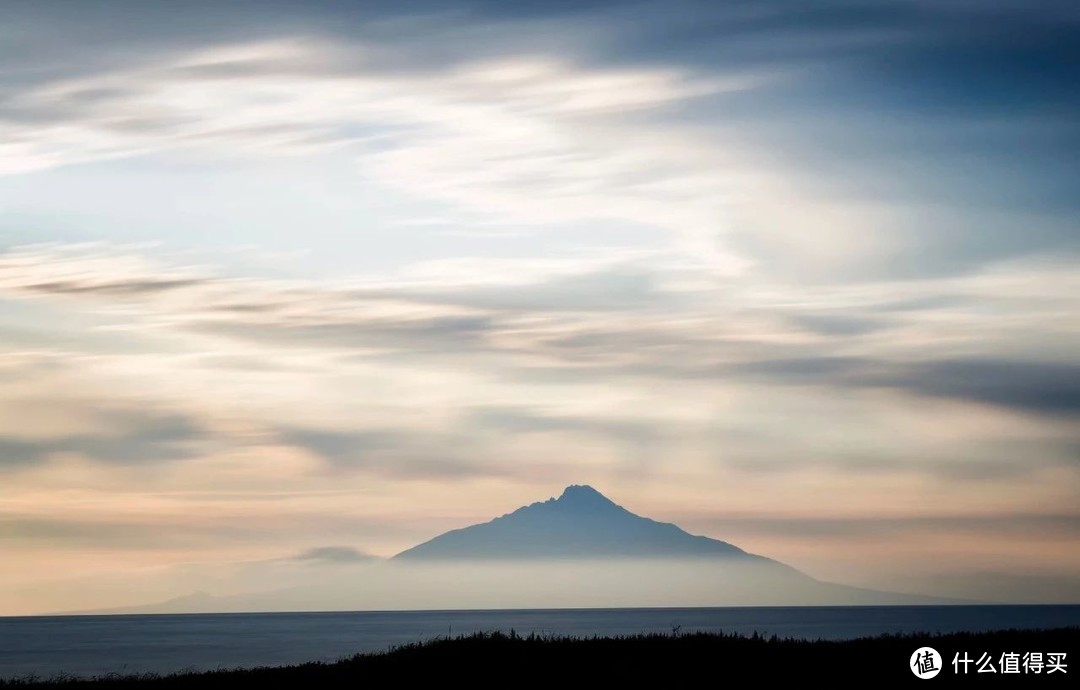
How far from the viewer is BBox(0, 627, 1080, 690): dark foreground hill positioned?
27891mm

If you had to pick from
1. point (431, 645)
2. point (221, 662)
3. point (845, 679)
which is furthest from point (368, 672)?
point (221, 662)

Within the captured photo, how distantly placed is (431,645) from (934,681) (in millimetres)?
12987

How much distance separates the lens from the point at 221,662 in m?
134

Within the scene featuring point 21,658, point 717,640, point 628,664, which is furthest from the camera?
point 21,658

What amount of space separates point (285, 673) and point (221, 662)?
108812mm

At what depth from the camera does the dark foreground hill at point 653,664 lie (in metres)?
27.9

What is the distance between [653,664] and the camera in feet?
96.6

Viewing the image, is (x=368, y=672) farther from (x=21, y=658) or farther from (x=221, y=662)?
(x=21, y=658)

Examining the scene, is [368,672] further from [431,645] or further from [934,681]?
[934,681]

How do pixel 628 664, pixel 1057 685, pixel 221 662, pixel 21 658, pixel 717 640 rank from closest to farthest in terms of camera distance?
pixel 1057 685 < pixel 628 664 < pixel 717 640 < pixel 221 662 < pixel 21 658

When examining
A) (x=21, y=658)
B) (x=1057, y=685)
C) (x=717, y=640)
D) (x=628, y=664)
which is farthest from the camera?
(x=21, y=658)


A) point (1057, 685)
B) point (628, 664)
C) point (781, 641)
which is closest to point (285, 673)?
point (628, 664)

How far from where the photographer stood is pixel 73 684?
32.7 meters

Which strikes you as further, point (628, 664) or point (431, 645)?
point (431, 645)
